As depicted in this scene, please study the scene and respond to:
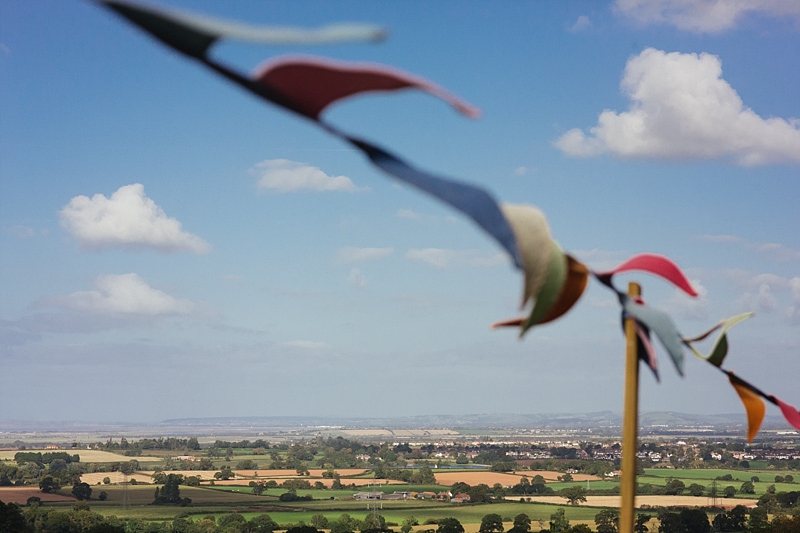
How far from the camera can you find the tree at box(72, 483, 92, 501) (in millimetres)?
92500

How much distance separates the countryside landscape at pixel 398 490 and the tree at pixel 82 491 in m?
0.17

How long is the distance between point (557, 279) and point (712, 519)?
69923 millimetres

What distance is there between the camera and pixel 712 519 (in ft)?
217

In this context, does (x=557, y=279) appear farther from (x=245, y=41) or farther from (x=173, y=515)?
(x=173, y=515)

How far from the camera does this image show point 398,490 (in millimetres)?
99875

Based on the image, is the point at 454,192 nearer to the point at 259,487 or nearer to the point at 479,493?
the point at 479,493

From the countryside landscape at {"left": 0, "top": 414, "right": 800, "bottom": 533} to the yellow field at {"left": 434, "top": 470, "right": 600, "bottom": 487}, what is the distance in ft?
0.92

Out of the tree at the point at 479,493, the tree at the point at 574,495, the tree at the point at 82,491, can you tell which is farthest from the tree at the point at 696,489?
the tree at the point at 82,491

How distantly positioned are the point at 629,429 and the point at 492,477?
103 m

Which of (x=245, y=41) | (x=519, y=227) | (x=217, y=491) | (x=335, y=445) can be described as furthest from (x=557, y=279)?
(x=335, y=445)

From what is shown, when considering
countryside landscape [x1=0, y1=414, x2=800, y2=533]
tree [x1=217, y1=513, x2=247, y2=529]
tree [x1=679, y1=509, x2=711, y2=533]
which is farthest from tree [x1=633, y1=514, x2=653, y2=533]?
tree [x1=217, y1=513, x2=247, y2=529]

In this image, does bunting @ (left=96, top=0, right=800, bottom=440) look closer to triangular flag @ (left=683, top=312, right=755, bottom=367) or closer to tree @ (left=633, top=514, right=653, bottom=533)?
triangular flag @ (left=683, top=312, right=755, bottom=367)

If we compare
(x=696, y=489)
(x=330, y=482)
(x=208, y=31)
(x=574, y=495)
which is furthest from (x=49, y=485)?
(x=208, y=31)

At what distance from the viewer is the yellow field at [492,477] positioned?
98188mm
